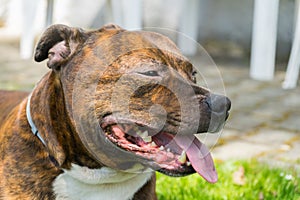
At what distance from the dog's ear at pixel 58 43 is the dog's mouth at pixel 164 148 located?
365mm

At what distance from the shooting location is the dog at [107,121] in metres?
2.68

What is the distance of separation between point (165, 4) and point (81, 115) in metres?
6.18

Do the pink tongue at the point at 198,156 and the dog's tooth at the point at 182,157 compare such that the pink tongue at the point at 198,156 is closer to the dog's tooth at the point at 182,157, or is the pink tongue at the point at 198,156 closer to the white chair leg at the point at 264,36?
the dog's tooth at the point at 182,157

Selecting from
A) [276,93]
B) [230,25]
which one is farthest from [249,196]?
[230,25]

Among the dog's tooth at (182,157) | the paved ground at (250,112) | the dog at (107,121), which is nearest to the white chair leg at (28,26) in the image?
the paved ground at (250,112)

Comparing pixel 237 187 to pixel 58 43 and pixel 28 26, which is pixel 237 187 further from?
pixel 28 26

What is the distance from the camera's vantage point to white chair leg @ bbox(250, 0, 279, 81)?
6.19 m

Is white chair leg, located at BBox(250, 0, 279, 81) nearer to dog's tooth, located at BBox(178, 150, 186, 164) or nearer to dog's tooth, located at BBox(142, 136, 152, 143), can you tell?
dog's tooth, located at BBox(178, 150, 186, 164)

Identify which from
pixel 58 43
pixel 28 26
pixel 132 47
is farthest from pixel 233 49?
pixel 132 47

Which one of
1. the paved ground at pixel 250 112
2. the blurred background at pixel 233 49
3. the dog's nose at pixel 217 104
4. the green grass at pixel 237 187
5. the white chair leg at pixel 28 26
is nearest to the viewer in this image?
the dog's nose at pixel 217 104

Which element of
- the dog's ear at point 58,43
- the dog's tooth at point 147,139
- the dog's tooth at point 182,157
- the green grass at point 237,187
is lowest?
the green grass at point 237,187

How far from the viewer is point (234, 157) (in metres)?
4.44

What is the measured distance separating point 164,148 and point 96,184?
425 mm

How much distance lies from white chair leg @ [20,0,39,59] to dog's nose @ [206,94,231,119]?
532 cm
